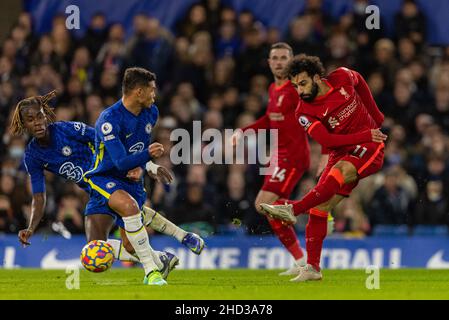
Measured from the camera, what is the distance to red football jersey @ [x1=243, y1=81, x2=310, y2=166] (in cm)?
1253

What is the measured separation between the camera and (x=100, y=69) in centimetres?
1736

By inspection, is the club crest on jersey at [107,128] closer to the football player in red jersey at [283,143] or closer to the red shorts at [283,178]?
the football player in red jersey at [283,143]

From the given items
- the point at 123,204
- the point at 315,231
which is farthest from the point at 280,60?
the point at 123,204

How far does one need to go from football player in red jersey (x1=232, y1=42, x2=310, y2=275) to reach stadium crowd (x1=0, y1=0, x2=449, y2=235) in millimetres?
2690

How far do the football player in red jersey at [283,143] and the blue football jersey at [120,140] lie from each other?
2091 mm

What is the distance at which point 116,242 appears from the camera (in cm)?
1143

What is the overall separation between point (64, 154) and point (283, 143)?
2.55 meters

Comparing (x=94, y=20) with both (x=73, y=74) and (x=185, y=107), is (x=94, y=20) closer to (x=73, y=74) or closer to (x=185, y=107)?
(x=73, y=74)

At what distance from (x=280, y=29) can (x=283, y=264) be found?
4620 mm

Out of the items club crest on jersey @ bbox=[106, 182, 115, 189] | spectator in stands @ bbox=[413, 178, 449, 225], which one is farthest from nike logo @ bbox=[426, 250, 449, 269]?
club crest on jersey @ bbox=[106, 182, 115, 189]

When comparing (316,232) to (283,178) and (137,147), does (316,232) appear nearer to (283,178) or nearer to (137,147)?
(283,178)

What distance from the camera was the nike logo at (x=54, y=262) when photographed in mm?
14992

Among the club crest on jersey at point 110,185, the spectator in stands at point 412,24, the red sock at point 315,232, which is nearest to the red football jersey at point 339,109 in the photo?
the red sock at point 315,232
